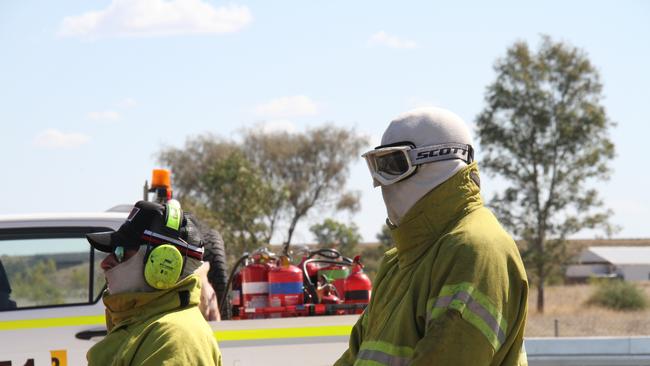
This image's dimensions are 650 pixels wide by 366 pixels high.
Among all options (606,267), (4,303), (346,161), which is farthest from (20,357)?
(606,267)

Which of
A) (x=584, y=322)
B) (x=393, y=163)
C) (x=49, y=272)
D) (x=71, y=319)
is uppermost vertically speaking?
(x=393, y=163)

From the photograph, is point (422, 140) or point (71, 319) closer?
Answer: point (422, 140)

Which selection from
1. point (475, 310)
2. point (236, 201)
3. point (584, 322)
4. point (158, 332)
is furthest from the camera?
point (236, 201)

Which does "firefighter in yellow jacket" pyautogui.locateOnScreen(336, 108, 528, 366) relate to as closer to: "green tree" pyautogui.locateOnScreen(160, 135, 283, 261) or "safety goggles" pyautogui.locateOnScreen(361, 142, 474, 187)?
"safety goggles" pyautogui.locateOnScreen(361, 142, 474, 187)

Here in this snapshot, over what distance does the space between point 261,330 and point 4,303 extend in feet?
5.21

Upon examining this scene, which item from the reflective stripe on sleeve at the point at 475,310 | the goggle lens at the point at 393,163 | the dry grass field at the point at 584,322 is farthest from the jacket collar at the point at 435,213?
the dry grass field at the point at 584,322

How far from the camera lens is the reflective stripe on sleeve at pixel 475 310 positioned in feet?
9.10

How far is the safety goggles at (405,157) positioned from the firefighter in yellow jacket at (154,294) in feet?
2.55

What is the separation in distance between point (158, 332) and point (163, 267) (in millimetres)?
240

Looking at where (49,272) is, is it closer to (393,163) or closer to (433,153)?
(393,163)

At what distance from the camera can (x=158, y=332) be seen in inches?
130

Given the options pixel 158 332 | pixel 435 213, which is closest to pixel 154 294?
pixel 158 332

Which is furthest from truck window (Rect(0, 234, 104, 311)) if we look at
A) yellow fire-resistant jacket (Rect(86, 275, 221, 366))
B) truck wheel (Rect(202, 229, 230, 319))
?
yellow fire-resistant jacket (Rect(86, 275, 221, 366))

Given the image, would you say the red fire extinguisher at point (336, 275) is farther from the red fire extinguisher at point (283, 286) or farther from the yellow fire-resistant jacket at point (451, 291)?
the yellow fire-resistant jacket at point (451, 291)
